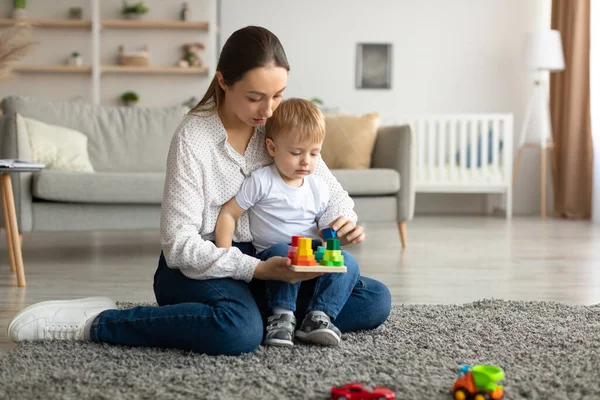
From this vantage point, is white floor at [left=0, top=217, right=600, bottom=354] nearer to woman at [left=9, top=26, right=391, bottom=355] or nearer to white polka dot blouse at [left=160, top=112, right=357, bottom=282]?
woman at [left=9, top=26, right=391, bottom=355]

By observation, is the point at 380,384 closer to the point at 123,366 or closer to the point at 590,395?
the point at 590,395

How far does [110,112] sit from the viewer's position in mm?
4000

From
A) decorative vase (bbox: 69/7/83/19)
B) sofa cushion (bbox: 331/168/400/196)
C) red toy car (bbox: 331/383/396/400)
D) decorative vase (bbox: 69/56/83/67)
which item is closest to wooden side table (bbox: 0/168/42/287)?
sofa cushion (bbox: 331/168/400/196)

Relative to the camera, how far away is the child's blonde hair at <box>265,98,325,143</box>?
5.57ft

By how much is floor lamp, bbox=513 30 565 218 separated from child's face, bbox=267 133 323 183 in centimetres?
413

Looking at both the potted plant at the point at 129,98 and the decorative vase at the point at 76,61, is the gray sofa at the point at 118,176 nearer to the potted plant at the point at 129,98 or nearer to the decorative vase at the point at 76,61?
the potted plant at the point at 129,98

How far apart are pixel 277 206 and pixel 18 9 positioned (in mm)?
4714

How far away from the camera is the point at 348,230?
1.70 meters

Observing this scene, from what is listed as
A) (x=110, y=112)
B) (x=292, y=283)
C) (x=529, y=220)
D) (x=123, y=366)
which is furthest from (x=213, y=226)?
(x=529, y=220)

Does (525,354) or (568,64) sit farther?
(568,64)

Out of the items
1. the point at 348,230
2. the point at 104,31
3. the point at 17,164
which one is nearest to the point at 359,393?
the point at 348,230

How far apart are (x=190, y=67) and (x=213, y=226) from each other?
4.24 m

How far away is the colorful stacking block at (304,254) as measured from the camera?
1.54m

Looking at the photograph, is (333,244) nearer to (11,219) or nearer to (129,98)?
(11,219)
